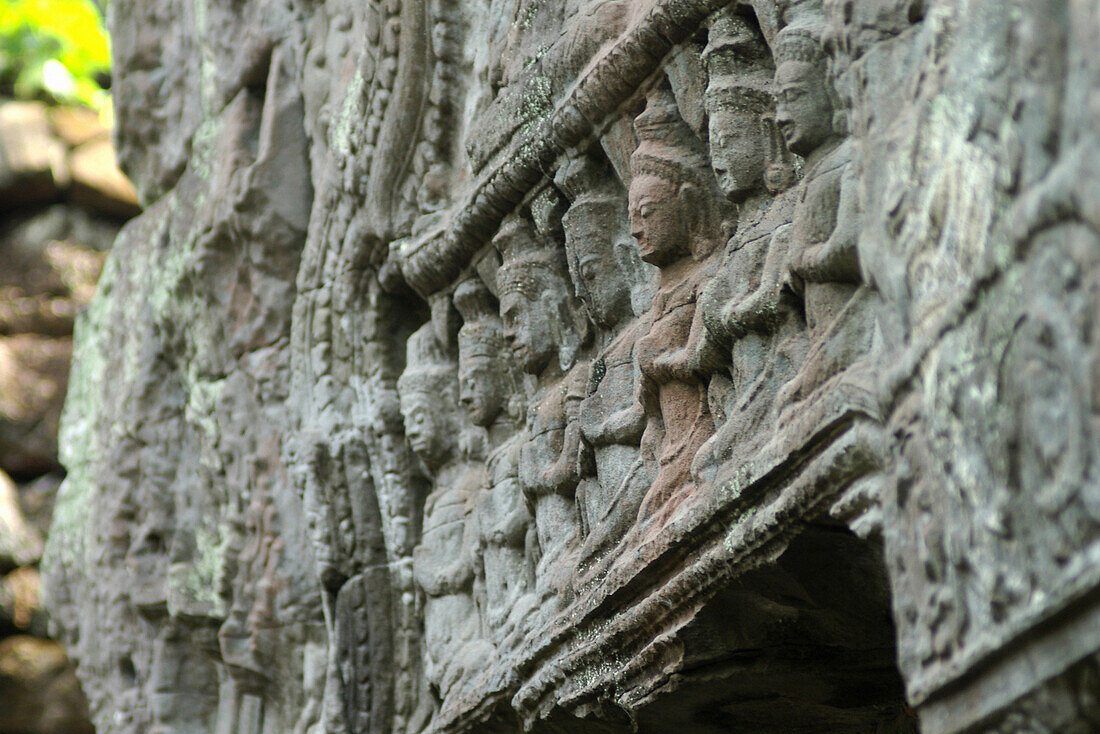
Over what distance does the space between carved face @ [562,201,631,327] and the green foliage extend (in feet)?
29.1

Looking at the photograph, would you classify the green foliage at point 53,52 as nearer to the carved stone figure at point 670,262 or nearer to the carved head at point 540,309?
the carved head at point 540,309

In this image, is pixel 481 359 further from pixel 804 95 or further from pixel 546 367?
pixel 804 95

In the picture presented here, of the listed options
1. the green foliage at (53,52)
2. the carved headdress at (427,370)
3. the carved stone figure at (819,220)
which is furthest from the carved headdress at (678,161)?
the green foliage at (53,52)

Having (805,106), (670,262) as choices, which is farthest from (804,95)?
(670,262)

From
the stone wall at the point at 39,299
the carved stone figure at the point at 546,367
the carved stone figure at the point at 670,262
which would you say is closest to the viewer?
the carved stone figure at the point at 670,262

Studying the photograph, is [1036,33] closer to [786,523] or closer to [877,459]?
[877,459]

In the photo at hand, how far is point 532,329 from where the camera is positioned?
3.58 metres

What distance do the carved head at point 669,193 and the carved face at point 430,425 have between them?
4.72ft

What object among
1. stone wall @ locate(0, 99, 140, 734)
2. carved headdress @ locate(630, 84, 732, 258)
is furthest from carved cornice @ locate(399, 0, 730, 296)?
stone wall @ locate(0, 99, 140, 734)

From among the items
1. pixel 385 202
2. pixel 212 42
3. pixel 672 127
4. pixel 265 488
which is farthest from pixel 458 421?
pixel 212 42

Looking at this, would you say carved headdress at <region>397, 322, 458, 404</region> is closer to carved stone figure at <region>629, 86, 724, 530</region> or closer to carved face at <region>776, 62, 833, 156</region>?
carved stone figure at <region>629, 86, 724, 530</region>

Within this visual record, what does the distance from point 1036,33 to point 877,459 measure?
2.32 feet

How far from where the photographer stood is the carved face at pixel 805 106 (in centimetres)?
238

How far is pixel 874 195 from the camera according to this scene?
6.40ft
